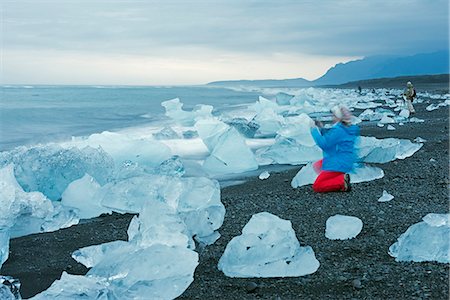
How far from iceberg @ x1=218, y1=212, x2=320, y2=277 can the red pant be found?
1.73 metres

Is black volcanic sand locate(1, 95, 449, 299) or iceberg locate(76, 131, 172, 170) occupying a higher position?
iceberg locate(76, 131, 172, 170)

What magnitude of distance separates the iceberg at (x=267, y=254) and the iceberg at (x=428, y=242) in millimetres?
515

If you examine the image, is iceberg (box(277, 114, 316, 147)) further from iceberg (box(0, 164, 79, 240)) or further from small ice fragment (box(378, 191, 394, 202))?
iceberg (box(0, 164, 79, 240))

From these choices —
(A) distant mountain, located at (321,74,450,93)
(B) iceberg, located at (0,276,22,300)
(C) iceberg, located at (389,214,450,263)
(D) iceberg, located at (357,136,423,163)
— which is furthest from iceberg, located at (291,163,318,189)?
(A) distant mountain, located at (321,74,450,93)

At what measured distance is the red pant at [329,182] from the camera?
4457mm

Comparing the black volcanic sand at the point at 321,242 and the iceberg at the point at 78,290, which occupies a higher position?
the iceberg at the point at 78,290

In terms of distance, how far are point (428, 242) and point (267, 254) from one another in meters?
0.87

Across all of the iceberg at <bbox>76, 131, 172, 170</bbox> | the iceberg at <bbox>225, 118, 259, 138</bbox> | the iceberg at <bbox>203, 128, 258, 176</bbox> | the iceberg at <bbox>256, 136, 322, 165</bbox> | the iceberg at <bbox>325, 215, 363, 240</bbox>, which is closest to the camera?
the iceberg at <bbox>325, 215, 363, 240</bbox>

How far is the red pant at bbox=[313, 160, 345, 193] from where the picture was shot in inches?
175

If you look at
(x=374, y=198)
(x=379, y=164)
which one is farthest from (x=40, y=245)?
(x=379, y=164)

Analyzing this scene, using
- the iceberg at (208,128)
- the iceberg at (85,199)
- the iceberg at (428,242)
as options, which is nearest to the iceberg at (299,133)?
the iceberg at (208,128)

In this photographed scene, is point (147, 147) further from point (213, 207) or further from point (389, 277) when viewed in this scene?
point (389, 277)

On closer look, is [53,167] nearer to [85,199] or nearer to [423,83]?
[85,199]

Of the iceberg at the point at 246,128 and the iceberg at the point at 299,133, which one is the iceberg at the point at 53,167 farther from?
the iceberg at the point at 246,128
